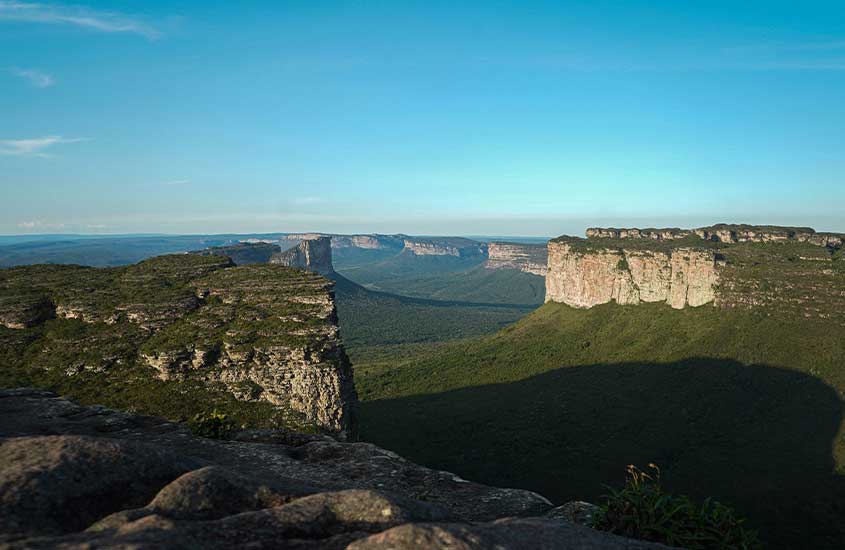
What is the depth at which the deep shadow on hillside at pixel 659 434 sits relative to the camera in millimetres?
40094

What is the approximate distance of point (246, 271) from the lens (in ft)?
179

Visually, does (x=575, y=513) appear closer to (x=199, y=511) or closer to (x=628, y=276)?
(x=199, y=511)

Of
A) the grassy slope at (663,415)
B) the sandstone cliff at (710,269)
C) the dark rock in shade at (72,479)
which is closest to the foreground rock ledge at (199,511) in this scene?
the dark rock in shade at (72,479)

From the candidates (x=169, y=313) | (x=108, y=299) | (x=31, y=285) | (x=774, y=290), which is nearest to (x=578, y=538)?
(x=169, y=313)

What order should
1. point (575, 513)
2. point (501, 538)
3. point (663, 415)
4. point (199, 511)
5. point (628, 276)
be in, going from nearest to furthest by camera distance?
1. point (501, 538)
2. point (199, 511)
3. point (575, 513)
4. point (663, 415)
5. point (628, 276)

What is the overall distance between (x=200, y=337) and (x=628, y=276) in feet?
285

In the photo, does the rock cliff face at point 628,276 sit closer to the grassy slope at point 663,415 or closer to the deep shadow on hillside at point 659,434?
the grassy slope at point 663,415

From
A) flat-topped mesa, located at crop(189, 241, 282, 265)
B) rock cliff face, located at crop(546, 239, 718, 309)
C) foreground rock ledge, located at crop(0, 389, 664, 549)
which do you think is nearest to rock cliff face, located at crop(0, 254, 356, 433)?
foreground rock ledge, located at crop(0, 389, 664, 549)

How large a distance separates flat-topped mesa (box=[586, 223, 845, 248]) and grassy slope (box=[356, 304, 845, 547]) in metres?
28.4

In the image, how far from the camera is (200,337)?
39500mm

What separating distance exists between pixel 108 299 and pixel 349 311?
127 meters

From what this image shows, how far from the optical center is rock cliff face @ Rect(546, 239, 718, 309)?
8288 cm

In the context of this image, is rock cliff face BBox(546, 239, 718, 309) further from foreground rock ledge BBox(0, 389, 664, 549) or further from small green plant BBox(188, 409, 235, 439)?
foreground rock ledge BBox(0, 389, 664, 549)

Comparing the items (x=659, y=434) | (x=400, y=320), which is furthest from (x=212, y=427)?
(x=400, y=320)
